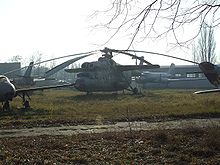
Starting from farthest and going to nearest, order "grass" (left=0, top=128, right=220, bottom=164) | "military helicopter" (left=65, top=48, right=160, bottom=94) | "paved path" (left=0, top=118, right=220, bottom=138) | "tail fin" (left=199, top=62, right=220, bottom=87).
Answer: "military helicopter" (left=65, top=48, right=160, bottom=94), "tail fin" (left=199, top=62, right=220, bottom=87), "paved path" (left=0, top=118, right=220, bottom=138), "grass" (left=0, top=128, right=220, bottom=164)

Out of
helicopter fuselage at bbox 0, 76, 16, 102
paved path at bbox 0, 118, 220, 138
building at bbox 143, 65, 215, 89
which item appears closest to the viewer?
paved path at bbox 0, 118, 220, 138

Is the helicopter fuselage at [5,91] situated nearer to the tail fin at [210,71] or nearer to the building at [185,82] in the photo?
the tail fin at [210,71]

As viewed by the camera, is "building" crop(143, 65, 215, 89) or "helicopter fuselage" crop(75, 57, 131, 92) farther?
"building" crop(143, 65, 215, 89)

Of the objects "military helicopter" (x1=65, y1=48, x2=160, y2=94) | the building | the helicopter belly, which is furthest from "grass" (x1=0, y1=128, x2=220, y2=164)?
the building

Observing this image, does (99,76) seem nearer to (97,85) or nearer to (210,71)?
(97,85)

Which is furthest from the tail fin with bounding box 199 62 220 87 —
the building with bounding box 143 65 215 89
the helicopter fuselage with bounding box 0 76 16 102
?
the building with bounding box 143 65 215 89

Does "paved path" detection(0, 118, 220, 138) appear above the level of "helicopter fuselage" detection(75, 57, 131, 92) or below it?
below

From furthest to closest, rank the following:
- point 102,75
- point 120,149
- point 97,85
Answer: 1. point 97,85
2. point 102,75
3. point 120,149

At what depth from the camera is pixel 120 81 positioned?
38562mm

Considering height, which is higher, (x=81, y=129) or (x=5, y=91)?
(x=5, y=91)

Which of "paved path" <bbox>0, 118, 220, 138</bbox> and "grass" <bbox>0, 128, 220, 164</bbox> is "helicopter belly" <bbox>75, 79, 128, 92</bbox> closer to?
"paved path" <bbox>0, 118, 220, 138</bbox>

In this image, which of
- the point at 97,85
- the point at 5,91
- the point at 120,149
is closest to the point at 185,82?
the point at 97,85

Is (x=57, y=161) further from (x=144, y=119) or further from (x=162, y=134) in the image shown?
(x=144, y=119)


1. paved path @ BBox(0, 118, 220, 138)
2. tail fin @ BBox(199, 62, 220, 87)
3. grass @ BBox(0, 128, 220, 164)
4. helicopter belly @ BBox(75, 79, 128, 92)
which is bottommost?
paved path @ BBox(0, 118, 220, 138)
